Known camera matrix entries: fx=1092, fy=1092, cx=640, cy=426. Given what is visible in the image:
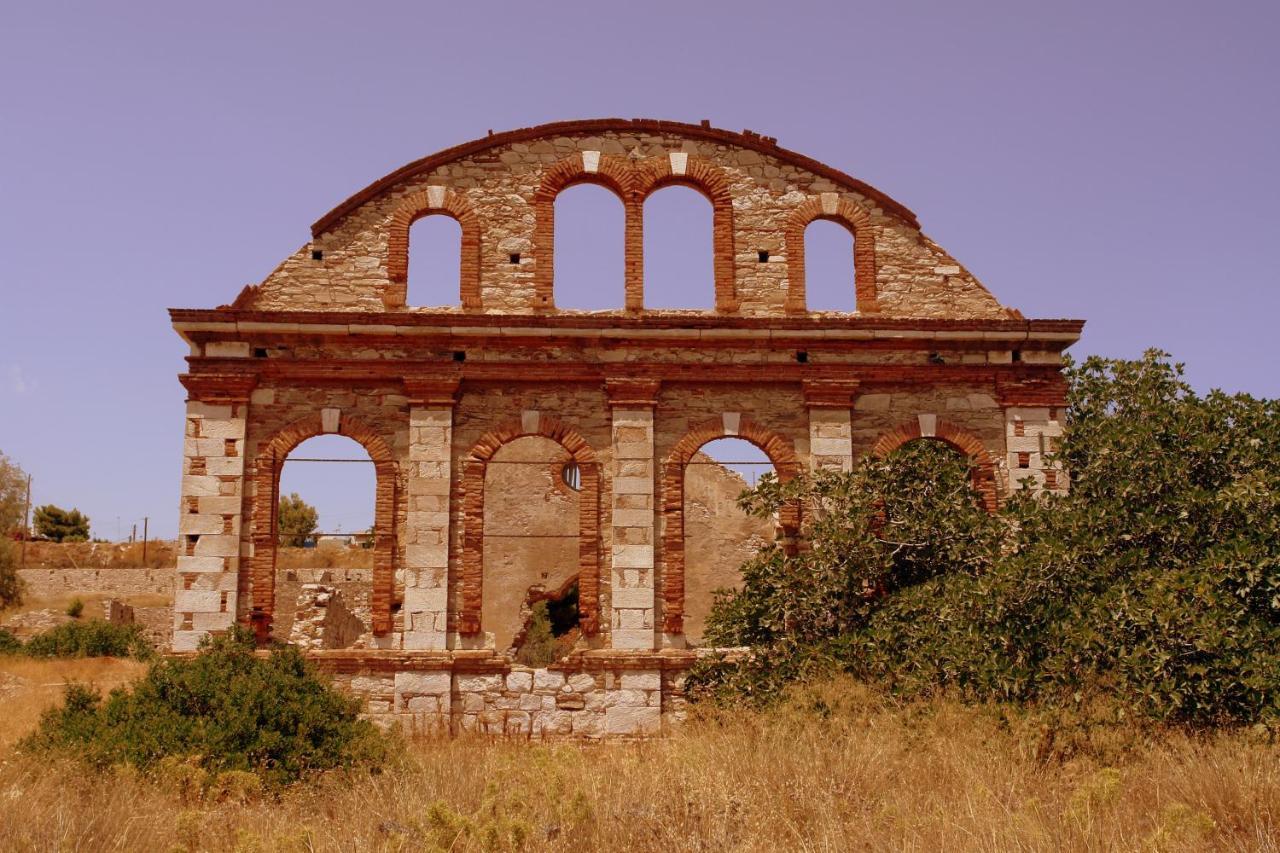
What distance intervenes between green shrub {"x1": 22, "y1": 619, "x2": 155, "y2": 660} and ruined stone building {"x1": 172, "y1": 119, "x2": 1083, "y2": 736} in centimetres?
1233

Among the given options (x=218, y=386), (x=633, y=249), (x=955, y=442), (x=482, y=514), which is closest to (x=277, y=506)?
(x=218, y=386)

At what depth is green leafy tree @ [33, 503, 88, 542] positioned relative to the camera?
52.8 m

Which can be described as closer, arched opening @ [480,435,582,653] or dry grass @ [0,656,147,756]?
dry grass @ [0,656,147,756]

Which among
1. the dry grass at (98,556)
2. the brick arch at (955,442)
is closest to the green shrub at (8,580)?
the dry grass at (98,556)

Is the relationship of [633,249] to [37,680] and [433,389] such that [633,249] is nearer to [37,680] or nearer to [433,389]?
[433,389]

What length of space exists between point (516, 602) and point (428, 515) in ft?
29.8

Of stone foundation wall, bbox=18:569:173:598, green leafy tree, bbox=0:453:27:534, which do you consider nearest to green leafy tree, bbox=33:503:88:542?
green leafy tree, bbox=0:453:27:534

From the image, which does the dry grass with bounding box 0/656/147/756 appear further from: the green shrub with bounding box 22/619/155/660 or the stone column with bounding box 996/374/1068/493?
the stone column with bounding box 996/374/1068/493

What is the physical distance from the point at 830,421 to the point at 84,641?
19.0 meters

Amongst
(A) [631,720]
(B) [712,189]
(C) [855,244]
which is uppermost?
(B) [712,189]

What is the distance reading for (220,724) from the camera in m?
9.57

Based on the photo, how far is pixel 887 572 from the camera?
14.0 meters

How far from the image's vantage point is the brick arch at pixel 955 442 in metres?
15.6

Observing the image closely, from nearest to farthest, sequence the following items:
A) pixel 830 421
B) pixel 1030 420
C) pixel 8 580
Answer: pixel 830 421
pixel 1030 420
pixel 8 580
